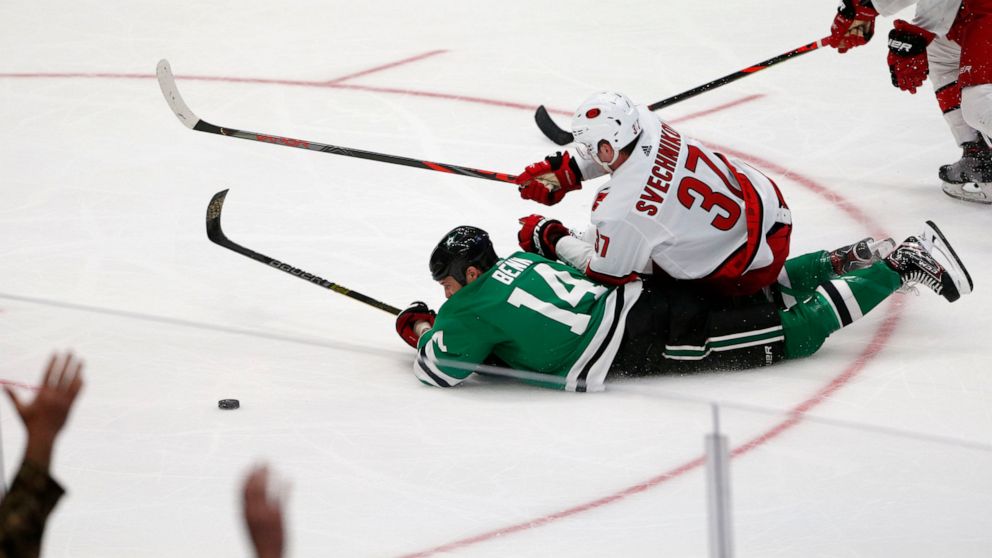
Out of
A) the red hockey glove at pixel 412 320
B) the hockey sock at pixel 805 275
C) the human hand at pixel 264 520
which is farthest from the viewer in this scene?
the hockey sock at pixel 805 275

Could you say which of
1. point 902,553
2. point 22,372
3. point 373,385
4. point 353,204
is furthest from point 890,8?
point 22,372

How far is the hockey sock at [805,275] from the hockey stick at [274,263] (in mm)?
1092

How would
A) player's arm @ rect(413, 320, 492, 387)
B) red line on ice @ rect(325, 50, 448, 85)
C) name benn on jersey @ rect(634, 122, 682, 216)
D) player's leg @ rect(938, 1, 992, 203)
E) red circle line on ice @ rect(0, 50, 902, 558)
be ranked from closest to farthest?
red circle line on ice @ rect(0, 50, 902, 558), player's arm @ rect(413, 320, 492, 387), name benn on jersey @ rect(634, 122, 682, 216), player's leg @ rect(938, 1, 992, 203), red line on ice @ rect(325, 50, 448, 85)

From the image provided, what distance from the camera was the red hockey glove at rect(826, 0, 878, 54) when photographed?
4.64 metres

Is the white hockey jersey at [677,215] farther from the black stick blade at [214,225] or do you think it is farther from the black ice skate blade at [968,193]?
the black ice skate blade at [968,193]

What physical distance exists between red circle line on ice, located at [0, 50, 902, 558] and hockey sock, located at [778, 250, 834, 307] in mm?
216

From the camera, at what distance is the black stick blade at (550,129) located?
5637 millimetres

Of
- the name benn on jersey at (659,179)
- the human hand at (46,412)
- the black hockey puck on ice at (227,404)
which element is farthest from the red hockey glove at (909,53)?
the human hand at (46,412)

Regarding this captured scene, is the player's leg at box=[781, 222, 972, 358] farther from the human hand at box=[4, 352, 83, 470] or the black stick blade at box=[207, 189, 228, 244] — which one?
the human hand at box=[4, 352, 83, 470]

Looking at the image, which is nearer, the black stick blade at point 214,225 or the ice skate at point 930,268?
the ice skate at point 930,268

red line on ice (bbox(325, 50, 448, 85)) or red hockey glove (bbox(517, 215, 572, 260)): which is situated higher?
red line on ice (bbox(325, 50, 448, 85))

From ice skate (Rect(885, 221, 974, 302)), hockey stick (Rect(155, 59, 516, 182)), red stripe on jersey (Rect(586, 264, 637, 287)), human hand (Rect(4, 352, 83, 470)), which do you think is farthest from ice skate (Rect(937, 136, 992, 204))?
human hand (Rect(4, 352, 83, 470))

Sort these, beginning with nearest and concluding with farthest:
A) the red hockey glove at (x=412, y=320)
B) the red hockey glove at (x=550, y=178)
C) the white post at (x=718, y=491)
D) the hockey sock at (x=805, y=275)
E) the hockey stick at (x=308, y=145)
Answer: the white post at (x=718, y=491) → the red hockey glove at (x=412, y=320) → the hockey sock at (x=805, y=275) → the red hockey glove at (x=550, y=178) → the hockey stick at (x=308, y=145)

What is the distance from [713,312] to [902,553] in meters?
1.42
